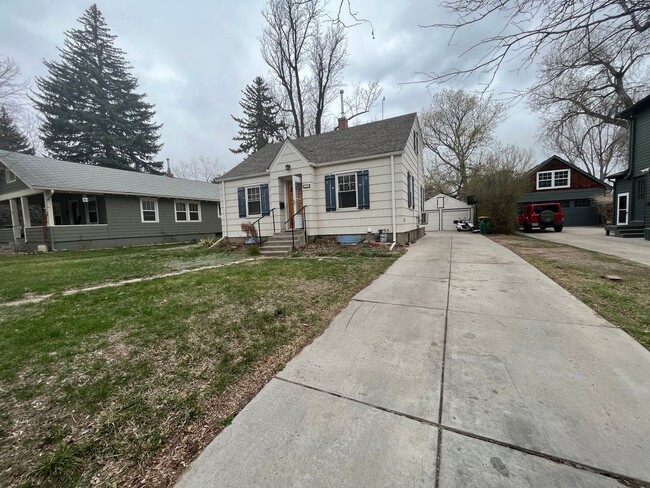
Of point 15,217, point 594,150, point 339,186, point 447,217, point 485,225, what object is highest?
point 594,150

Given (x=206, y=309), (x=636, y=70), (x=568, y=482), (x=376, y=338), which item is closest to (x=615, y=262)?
(x=636, y=70)

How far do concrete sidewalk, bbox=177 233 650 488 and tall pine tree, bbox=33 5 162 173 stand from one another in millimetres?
34690

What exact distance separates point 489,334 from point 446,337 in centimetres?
49

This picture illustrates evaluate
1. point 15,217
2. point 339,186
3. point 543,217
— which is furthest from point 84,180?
point 543,217

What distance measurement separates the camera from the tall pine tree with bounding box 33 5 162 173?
25.7 metres

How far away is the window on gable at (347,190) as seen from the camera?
10391 mm

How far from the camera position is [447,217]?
2455cm

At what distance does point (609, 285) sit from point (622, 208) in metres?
15.4

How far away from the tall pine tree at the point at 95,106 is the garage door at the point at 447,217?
30.4 meters

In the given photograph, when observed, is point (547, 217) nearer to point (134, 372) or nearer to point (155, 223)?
point (134, 372)

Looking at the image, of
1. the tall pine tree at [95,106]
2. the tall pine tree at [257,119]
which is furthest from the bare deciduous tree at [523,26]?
the tall pine tree at [95,106]

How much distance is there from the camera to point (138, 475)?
1.47 meters

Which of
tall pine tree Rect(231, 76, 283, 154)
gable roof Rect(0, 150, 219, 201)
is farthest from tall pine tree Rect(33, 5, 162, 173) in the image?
gable roof Rect(0, 150, 219, 201)

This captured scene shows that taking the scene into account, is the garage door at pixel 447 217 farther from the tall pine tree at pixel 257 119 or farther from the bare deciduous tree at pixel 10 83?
the bare deciduous tree at pixel 10 83
